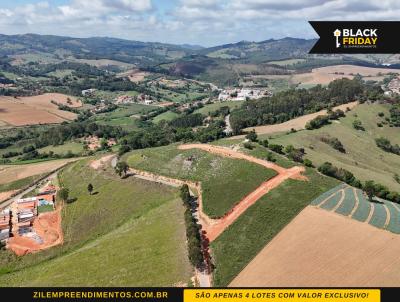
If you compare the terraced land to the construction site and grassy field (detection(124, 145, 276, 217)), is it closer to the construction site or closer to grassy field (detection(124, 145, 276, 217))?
grassy field (detection(124, 145, 276, 217))

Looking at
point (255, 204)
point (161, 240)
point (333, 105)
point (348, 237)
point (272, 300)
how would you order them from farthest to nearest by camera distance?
point (333, 105) < point (255, 204) < point (161, 240) < point (348, 237) < point (272, 300)

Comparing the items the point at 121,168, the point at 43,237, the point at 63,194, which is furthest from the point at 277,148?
the point at 43,237

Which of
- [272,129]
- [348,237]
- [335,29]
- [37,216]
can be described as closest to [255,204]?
[348,237]

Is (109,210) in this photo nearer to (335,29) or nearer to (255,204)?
(255,204)

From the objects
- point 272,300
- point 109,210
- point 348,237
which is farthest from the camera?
point 109,210

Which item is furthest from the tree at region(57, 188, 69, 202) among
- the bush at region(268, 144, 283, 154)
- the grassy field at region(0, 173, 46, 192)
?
the bush at region(268, 144, 283, 154)

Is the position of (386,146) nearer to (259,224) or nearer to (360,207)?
(360,207)

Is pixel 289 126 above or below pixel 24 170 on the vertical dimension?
above
